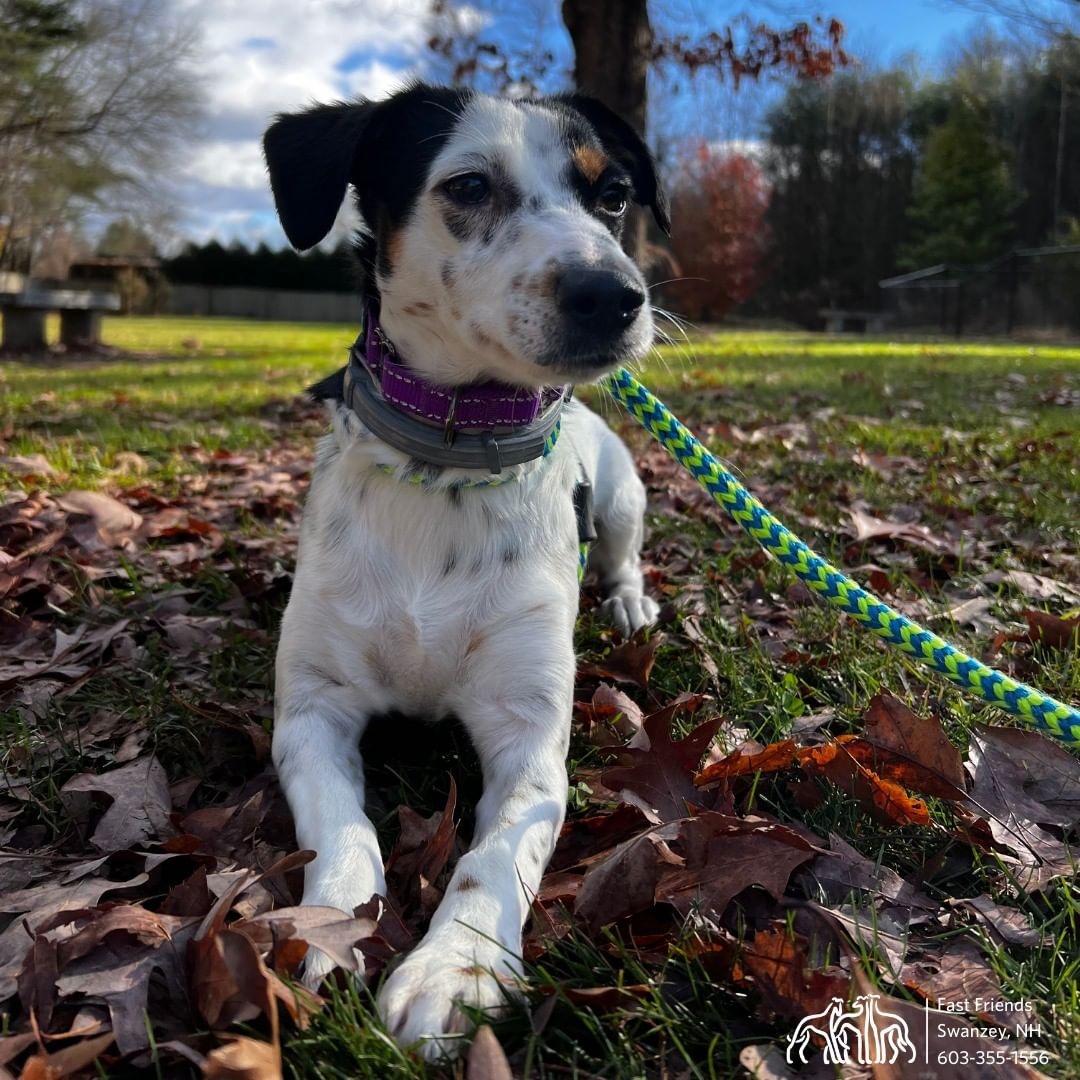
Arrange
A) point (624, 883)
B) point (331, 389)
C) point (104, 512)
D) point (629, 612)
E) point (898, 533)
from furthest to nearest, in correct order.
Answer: point (104, 512), point (898, 533), point (629, 612), point (331, 389), point (624, 883)

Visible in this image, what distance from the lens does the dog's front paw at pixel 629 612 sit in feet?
10.4

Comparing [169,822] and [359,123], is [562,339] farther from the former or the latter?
[169,822]

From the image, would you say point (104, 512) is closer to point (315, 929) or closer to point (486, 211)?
point (486, 211)

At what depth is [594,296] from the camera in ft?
6.95

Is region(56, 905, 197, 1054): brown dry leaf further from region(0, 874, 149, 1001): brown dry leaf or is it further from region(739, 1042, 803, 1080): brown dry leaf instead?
region(739, 1042, 803, 1080): brown dry leaf

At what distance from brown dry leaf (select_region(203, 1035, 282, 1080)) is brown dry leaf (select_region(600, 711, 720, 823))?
0.86 metres

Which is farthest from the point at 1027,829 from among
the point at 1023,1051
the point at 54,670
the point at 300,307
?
the point at 300,307

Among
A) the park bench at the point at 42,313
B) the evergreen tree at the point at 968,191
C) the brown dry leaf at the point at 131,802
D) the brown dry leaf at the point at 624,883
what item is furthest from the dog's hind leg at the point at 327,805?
the evergreen tree at the point at 968,191

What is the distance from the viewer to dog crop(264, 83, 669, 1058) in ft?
7.01

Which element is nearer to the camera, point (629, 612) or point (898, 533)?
point (629, 612)

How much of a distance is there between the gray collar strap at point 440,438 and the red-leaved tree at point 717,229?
32.4m

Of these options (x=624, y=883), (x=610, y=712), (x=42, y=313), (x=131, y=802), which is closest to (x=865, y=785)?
(x=624, y=883)

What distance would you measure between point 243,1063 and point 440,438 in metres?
1.40

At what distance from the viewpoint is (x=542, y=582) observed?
238cm
